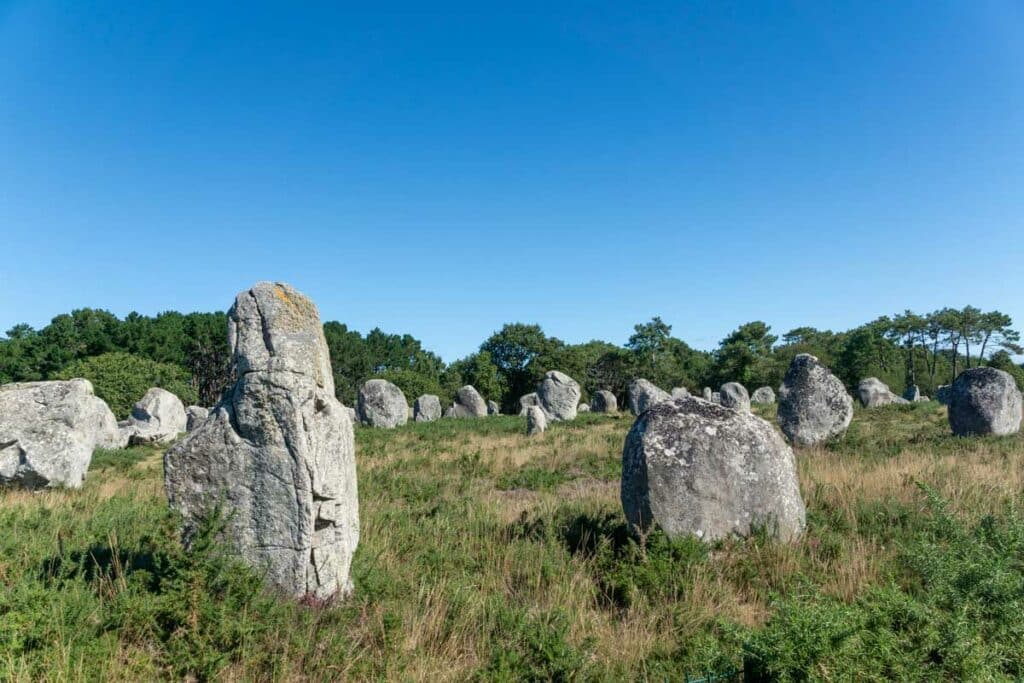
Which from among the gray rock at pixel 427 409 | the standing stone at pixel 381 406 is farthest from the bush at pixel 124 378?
the gray rock at pixel 427 409

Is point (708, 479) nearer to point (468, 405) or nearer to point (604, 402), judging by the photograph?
point (468, 405)

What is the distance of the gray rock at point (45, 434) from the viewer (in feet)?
33.5

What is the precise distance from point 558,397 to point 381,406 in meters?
8.77

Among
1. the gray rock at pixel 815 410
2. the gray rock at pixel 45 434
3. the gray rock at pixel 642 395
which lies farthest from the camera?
the gray rock at pixel 642 395

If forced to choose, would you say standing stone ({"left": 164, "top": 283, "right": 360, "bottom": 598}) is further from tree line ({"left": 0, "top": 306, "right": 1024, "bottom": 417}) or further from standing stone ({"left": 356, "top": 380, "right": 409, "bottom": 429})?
tree line ({"left": 0, "top": 306, "right": 1024, "bottom": 417})

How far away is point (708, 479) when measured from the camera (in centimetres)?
653

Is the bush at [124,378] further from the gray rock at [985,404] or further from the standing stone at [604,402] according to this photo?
the gray rock at [985,404]

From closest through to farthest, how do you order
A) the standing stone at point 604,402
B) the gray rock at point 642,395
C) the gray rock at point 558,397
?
1. the gray rock at point 642,395
2. the gray rock at point 558,397
3. the standing stone at point 604,402

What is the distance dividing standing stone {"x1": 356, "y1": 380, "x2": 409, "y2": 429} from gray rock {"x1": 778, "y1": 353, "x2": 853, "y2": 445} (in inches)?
637

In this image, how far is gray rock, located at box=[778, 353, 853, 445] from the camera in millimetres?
16359

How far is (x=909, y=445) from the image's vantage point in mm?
14586

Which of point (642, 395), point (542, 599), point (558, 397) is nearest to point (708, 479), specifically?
point (542, 599)

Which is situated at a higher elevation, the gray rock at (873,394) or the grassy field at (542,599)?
the gray rock at (873,394)

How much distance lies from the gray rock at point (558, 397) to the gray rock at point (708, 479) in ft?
75.8
